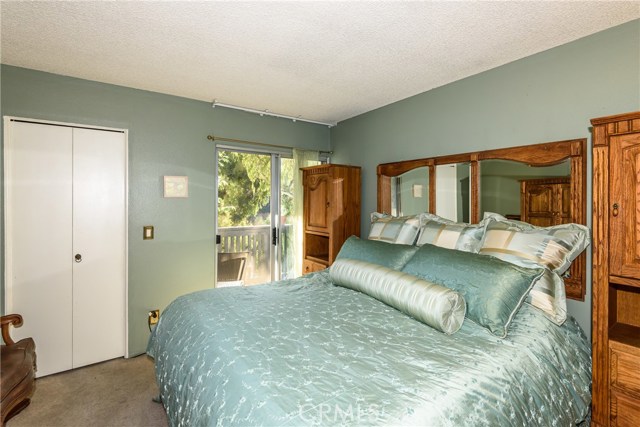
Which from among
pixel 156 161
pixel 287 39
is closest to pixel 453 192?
pixel 287 39

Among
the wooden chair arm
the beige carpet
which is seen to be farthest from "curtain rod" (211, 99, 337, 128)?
the beige carpet

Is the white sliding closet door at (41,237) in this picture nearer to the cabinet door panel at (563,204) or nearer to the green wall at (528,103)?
the green wall at (528,103)

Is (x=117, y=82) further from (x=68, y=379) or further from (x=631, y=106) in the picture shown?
(x=631, y=106)

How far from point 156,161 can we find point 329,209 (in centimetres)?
192

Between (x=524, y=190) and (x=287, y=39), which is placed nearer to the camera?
(x=287, y=39)

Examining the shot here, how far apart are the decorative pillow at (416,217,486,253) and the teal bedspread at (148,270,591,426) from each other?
0.56m

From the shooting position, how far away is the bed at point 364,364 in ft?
3.58

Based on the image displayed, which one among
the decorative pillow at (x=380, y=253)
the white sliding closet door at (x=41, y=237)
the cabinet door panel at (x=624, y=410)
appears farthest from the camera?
the white sliding closet door at (x=41, y=237)

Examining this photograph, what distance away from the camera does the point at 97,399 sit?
7.86 feet

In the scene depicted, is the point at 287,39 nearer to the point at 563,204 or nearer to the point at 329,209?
the point at 329,209

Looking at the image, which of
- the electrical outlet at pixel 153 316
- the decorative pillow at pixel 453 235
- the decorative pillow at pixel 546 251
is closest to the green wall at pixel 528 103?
the decorative pillow at pixel 546 251

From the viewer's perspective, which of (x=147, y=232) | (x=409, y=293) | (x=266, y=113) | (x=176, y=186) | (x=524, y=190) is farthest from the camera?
(x=266, y=113)

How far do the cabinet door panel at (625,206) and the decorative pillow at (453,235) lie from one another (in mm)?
718

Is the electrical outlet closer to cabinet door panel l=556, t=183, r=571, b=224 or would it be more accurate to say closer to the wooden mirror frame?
the wooden mirror frame
